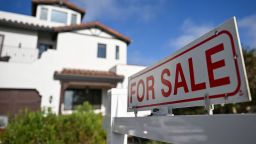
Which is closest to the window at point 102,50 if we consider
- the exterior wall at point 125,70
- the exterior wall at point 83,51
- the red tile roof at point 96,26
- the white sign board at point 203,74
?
the exterior wall at point 83,51

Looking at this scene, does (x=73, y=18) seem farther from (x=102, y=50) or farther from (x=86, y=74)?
(x=86, y=74)

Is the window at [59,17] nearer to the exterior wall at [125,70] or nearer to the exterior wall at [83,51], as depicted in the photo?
the exterior wall at [83,51]

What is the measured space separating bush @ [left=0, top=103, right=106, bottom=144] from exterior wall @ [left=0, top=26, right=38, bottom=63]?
29.0 feet


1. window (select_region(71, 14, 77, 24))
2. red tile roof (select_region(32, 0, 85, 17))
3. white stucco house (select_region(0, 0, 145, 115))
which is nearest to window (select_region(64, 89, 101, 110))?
white stucco house (select_region(0, 0, 145, 115))

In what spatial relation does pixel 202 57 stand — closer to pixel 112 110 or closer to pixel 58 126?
pixel 112 110

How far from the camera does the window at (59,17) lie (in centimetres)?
1819

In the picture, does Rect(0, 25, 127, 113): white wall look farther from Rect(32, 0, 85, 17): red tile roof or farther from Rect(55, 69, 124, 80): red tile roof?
Rect(32, 0, 85, 17): red tile roof

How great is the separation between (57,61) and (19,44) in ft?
11.4

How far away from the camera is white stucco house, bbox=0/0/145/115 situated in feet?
41.6

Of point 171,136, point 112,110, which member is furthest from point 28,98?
point 171,136

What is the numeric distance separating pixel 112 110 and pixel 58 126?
5.01 meters

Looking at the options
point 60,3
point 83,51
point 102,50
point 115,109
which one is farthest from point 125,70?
point 115,109

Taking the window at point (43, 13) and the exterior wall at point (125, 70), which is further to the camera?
the window at point (43, 13)

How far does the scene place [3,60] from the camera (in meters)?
12.8
